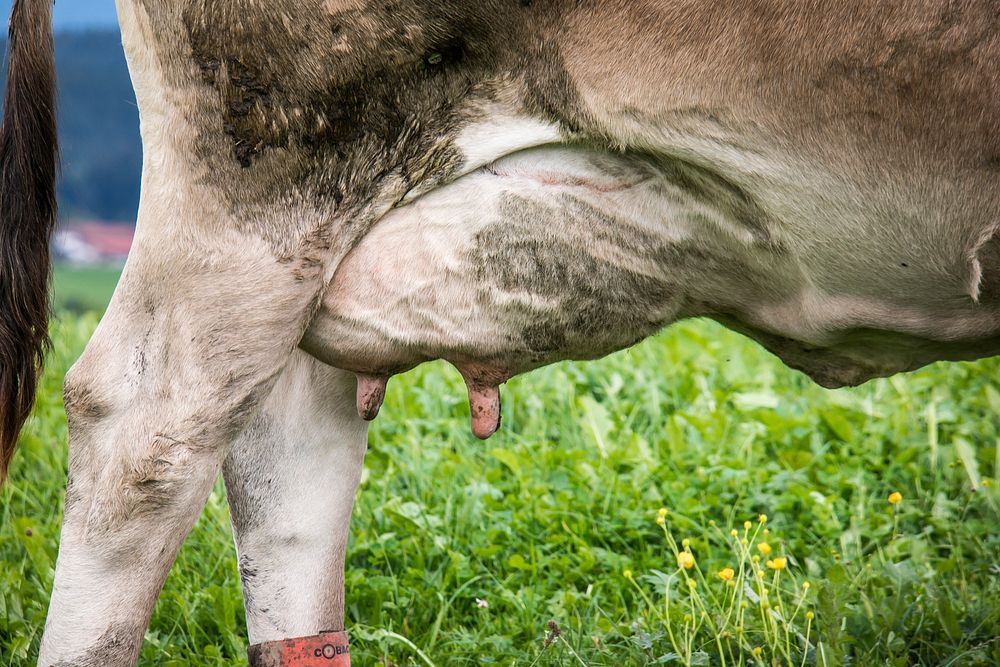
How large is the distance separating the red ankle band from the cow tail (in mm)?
746

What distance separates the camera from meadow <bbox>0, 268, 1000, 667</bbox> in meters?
2.90

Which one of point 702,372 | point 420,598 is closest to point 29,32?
point 420,598

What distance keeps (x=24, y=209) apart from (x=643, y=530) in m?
2.03

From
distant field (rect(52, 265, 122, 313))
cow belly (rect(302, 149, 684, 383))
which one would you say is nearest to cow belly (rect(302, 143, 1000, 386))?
cow belly (rect(302, 149, 684, 383))

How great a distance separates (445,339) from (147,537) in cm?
76

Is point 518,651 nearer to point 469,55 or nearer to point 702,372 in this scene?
point 469,55

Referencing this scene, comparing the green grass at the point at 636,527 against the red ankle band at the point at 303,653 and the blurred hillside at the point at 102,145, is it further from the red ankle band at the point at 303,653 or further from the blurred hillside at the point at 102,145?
the blurred hillside at the point at 102,145

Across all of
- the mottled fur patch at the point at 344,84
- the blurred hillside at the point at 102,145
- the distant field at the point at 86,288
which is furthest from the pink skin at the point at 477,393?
the blurred hillside at the point at 102,145

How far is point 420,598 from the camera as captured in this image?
11.0 ft

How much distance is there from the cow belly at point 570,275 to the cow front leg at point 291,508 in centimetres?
40

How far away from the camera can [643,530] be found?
361 centimetres

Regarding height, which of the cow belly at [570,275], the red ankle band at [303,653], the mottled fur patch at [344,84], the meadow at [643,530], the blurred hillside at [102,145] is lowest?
the red ankle band at [303,653]

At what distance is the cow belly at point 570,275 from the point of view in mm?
2371

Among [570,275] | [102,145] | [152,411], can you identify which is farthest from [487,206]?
[102,145]
